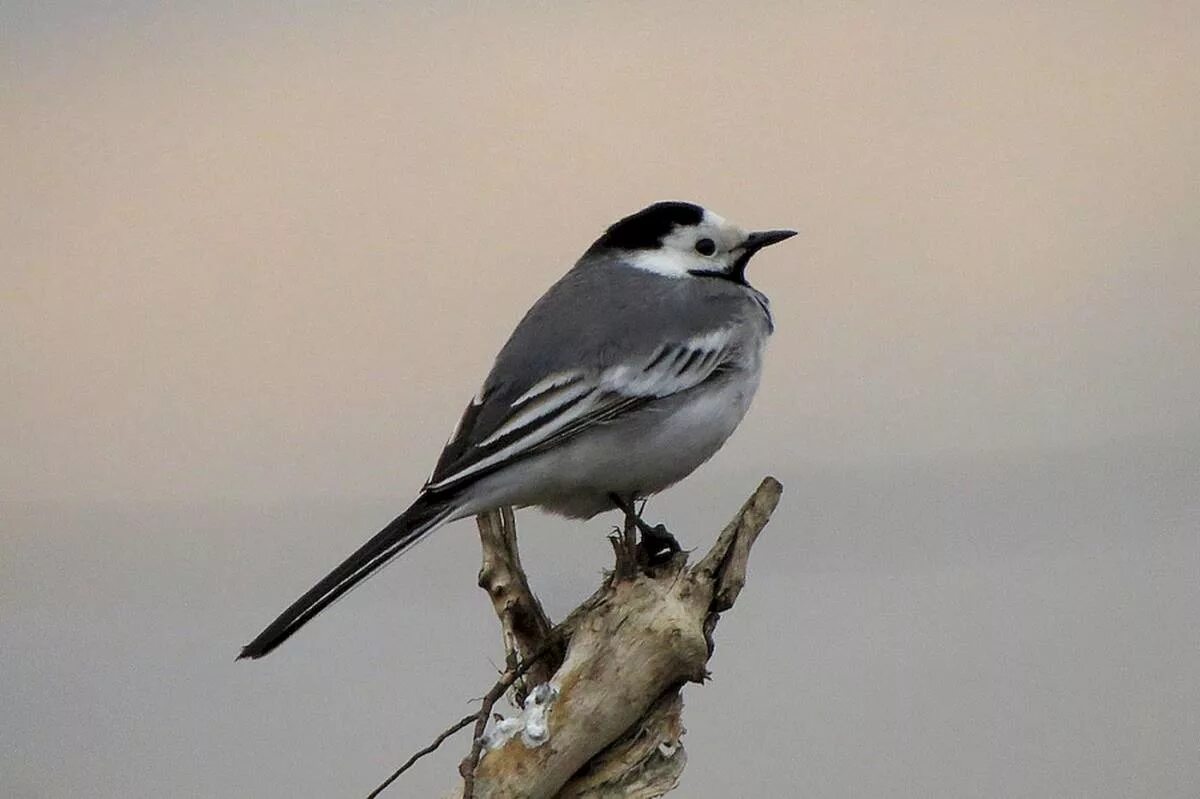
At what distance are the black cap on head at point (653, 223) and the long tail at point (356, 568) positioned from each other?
69 cm

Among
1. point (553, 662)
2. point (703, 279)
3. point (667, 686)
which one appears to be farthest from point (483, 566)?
point (703, 279)

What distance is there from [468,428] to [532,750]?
534 mm

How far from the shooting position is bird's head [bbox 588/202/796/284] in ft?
6.91

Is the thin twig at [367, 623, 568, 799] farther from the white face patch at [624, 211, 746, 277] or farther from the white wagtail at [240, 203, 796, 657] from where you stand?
the white face patch at [624, 211, 746, 277]

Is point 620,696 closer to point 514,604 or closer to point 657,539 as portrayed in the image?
point 514,604

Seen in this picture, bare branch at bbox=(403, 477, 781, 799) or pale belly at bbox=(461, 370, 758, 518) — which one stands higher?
pale belly at bbox=(461, 370, 758, 518)

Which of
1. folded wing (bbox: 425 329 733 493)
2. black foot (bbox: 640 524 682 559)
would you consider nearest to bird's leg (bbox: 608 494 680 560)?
black foot (bbox: 640 524 682 559)

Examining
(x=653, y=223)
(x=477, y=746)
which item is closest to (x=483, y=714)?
(x=477, y=746)

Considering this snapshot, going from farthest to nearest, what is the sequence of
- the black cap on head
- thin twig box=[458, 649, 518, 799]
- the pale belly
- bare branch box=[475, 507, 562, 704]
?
the black cap on head < the pale belly < bare branch box=[475, 507, 562, 704] < thin twig box=[458, 649, 518, 799]

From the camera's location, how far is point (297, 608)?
1409 mm

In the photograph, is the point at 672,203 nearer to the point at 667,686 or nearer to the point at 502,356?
the point at 502,356

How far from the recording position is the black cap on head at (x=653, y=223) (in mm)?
2104

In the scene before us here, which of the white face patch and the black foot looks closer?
the black foot

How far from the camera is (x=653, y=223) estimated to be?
6.90 ft
